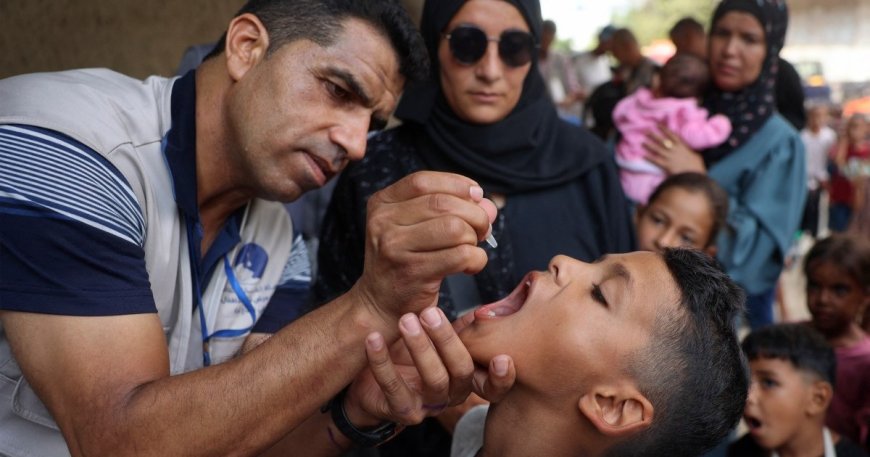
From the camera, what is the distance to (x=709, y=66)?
3.93 m

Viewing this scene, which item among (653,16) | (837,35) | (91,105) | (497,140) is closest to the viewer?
(91,105)

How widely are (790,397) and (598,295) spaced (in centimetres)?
151

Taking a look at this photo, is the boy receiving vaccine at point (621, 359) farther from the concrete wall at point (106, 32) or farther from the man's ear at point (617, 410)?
the concrete wall at point (106, 32)

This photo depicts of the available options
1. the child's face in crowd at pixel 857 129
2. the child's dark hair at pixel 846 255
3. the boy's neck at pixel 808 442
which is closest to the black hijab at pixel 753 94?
the child's dark hair at pixel 846 255

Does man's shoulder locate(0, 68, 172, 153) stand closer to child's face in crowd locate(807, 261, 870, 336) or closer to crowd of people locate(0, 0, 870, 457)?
crowd of people locate(0, 0, 870, 457)

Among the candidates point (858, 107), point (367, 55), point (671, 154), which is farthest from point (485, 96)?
point (858, 107)

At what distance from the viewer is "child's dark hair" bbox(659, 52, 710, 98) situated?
3.96 m

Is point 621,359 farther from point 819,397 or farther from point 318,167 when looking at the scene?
point 819,397

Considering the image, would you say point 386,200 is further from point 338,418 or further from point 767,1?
point 767,1

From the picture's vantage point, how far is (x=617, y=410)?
1855mm

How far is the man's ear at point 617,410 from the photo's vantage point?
1.82 m

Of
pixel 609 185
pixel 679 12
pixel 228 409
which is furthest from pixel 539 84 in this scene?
pixel 679 12

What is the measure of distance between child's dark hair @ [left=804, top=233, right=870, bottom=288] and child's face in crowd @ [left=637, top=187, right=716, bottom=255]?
30.4 inches

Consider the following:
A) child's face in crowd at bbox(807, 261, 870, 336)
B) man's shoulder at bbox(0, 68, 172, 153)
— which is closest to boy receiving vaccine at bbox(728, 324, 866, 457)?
child's face in crowd at bbox(807, 261, 870, 336)
